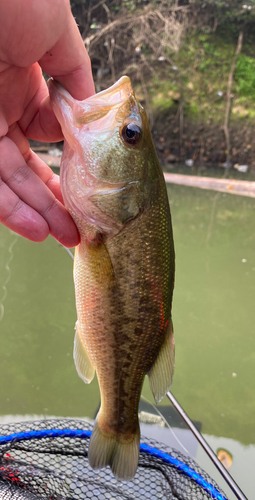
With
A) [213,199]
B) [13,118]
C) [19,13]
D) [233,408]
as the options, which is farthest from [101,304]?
[213,199]

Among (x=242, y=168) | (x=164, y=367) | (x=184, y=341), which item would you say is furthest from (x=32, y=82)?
(x=242, y=168)

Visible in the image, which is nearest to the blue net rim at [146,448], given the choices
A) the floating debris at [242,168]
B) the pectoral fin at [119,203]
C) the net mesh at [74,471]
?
the net mesh at [74,471]

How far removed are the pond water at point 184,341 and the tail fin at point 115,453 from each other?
93 cm

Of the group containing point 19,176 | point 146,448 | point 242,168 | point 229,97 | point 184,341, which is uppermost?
point 19,176

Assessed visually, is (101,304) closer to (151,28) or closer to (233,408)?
(233,408)

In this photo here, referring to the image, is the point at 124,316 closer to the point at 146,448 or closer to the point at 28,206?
the point at 28,206

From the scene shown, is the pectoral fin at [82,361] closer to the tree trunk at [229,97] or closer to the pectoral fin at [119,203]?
the pectoral fin at [119,203]

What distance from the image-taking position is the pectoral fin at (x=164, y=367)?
125 cm

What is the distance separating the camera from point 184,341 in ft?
9.84

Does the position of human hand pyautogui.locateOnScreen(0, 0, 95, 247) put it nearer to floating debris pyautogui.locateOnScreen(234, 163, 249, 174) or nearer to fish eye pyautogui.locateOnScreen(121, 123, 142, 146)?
fish eye pyautogui.locateOnScreen(121, 123, 142, 146)

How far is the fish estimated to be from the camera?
44.2 inches

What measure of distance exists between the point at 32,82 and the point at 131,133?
515 millimetres

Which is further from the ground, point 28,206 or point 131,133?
point 131,133

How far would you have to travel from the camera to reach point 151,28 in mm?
11336
